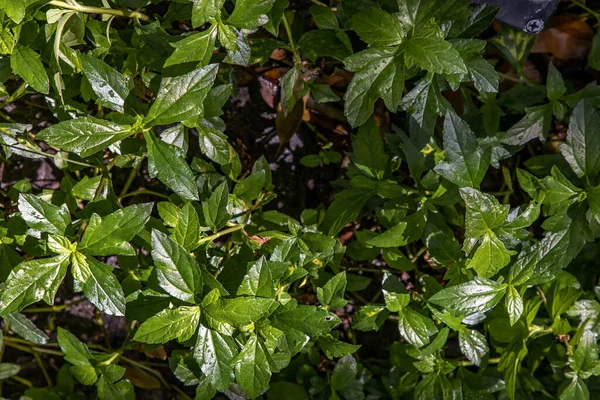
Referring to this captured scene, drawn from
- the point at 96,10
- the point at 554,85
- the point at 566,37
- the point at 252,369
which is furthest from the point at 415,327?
the point at 96,10

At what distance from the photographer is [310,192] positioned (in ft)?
7.97

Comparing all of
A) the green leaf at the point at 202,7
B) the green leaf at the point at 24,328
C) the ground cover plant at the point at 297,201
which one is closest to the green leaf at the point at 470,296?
the ground cover plant at the point at 297,201

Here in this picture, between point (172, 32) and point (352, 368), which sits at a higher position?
point (172, 32)

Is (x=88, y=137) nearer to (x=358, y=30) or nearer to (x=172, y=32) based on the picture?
(x=172, y=32)

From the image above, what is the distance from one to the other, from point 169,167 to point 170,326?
0.44 meters

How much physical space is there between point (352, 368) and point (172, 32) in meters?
1.37

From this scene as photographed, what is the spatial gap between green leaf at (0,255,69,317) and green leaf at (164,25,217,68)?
2.10 feet

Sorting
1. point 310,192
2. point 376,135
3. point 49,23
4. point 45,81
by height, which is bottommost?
point 310,192

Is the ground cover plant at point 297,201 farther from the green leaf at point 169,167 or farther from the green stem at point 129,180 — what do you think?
the green stem at point 129,180

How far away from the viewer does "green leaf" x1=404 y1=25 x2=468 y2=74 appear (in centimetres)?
158

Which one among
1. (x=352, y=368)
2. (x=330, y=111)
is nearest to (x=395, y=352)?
(x=352, y=368)

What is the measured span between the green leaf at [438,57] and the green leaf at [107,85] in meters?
0.81

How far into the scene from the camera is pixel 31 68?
1617 millimetres

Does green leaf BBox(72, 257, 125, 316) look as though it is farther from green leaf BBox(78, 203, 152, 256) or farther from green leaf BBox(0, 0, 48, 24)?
green leaf BBox(0, 0, 48, 24)
